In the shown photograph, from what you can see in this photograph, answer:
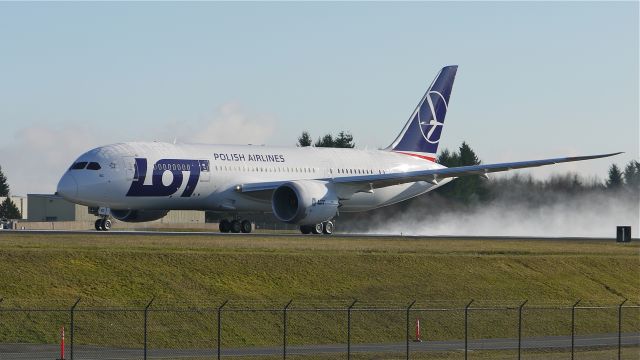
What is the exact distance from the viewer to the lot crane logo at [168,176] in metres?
59.5

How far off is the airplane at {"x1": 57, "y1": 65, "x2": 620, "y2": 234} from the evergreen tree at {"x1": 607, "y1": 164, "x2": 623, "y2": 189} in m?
21.5

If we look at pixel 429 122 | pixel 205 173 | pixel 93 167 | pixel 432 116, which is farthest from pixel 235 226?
pixel 432 116

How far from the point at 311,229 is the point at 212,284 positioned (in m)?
24.2

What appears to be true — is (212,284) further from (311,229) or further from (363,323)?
(311,229)

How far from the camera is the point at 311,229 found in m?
65.9

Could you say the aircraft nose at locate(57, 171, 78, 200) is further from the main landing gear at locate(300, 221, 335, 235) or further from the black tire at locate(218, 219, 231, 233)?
the main landing gear at locate(300, 221, 335, 235)

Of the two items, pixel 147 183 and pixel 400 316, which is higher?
pixel 147 183

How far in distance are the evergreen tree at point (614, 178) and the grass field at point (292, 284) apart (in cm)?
3654

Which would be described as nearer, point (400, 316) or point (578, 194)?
point (400, 316)

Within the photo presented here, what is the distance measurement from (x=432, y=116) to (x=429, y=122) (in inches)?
19.9

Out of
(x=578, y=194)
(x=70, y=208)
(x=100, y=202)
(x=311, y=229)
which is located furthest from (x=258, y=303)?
A: (x=70, y=208)

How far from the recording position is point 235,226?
66250 mm

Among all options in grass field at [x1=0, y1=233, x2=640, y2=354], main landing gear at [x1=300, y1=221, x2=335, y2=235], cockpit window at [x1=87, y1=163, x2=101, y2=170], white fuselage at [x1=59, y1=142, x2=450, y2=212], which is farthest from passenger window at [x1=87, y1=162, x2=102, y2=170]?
main landing gear at [x1=300, y1=221, x2=335, y2=235]

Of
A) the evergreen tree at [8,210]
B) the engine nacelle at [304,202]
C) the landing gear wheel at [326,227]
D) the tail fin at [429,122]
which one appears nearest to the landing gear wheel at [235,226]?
the engine nacelle at [304,202]
